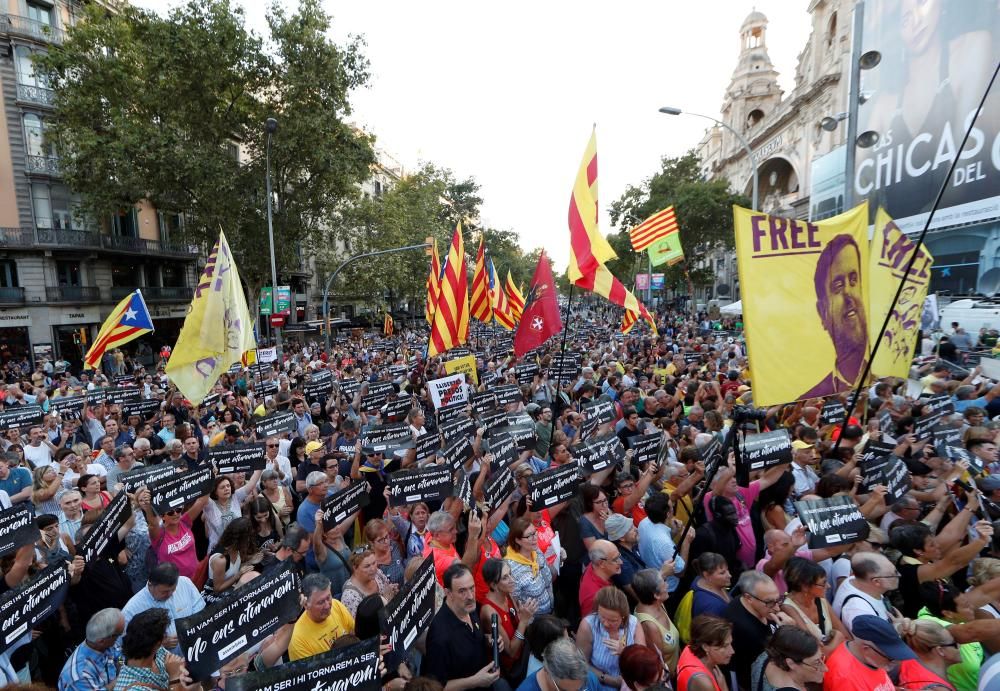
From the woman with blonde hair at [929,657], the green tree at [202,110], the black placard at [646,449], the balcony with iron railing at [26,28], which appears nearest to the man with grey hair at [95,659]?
the woman with blonde hair at [929,657]

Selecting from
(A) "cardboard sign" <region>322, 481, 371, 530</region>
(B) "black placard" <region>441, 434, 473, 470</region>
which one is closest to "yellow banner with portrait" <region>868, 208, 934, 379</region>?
(B) "black placard" <region>441, 434, 473, 470</region>

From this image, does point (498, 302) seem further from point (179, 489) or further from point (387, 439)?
point (179, 489)

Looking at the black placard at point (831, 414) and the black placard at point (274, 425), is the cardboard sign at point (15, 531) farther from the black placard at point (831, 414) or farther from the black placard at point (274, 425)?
the black placard at point (831, 414)

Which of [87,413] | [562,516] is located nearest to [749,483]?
[562,516]

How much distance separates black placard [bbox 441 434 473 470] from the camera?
5953mm

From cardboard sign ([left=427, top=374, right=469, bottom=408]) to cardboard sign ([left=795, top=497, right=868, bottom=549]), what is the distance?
5.87 m

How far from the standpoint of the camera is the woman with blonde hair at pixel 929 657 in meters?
2.89

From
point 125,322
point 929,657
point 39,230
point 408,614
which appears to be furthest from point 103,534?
point 39,230

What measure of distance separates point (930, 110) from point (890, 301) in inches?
861

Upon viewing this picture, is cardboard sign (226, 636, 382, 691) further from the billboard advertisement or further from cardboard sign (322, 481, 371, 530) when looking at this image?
the billboard advertisement

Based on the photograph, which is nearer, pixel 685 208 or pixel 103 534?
pixel 103 534

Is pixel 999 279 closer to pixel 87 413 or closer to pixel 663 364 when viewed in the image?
pixel 663 364

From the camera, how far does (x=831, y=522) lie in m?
3.93

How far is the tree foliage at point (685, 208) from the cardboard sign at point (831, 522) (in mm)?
37995
